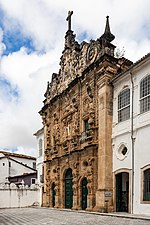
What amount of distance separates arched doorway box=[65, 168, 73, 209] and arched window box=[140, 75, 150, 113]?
9.79m

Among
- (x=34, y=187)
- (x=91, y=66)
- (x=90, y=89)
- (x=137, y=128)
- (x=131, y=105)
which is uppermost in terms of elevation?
(x=91, y=66)

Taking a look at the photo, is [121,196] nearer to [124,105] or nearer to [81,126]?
[124,105]

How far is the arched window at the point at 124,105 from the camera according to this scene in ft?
65.9

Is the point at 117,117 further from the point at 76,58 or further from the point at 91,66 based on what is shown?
the point at 76,58

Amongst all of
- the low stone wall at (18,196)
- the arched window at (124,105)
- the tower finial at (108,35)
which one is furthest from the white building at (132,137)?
the low stone wall at (18,196)

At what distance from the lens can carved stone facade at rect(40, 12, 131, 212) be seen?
21.2 meters

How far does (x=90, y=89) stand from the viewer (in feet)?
77.9

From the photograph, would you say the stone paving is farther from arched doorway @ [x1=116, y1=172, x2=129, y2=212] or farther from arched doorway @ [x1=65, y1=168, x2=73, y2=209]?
arched doorway @ [x1=65, y1=168, x2=73, y2=209]

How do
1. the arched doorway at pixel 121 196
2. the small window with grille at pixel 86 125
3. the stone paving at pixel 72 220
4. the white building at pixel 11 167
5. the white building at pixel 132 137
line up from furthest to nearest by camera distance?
the white building at pixel 11 167, the small window with grille at pixel 86 125, the arched doorway at pixel 121 196, the white building at pixel 132 137, the stone paving at pixel 72 220

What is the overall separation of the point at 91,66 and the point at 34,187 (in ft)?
53.7

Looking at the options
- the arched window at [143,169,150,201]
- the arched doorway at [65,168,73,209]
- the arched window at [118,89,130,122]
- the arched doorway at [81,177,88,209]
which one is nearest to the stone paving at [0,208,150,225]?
the arched window at [143,169,150,201]

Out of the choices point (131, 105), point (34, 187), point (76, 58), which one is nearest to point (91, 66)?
point (76, 58)

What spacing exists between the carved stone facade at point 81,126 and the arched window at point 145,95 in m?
3.03

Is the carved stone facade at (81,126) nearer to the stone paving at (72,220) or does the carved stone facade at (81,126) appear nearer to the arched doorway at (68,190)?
the arched doorway at (68,190)
